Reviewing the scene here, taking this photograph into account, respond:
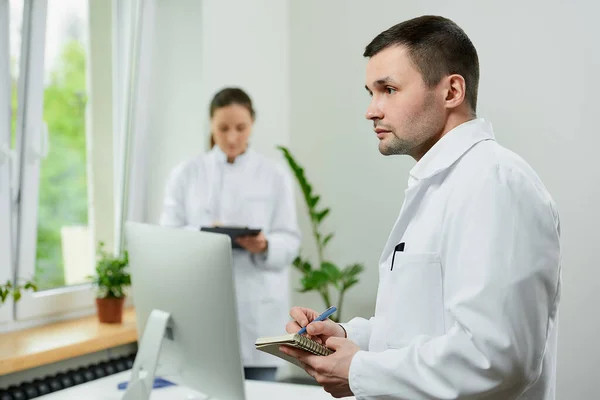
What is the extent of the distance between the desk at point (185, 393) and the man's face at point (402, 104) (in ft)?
2.97

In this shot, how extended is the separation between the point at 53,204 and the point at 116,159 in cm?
45

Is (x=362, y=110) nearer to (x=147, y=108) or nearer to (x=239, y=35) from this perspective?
(x=239, y=35)

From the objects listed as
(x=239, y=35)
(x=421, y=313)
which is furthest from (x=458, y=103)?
(x=239, y=35)

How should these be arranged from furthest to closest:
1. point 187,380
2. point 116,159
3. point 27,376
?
point 116,159, point 27,376, point 187,380

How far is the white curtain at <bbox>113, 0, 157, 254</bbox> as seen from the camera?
11.4ft

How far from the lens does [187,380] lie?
1.79m

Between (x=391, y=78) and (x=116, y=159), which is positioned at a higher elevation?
(x=391, y=78)

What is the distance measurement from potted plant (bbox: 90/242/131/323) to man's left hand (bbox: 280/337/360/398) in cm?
188

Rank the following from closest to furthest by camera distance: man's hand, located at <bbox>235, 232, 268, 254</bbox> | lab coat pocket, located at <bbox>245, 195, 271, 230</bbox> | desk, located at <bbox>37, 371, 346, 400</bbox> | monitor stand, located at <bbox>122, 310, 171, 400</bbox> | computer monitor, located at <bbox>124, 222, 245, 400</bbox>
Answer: computer monitor, located at <bbox>124, 222, 245, 400</bbox> < monitor stand, located at <bbox>122, 310, 171, 400</bbox> < desk, located at <bbox>37, 371, 346, 400</bbox> < man's hand, located at <bbox>235, 232, 268, 254</bbox> < lab coat pocket, located at <bbox>245, 195, 271, 230</bbox>

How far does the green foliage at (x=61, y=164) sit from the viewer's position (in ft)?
10.2

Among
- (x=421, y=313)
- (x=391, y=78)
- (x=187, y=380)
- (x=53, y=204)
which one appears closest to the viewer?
(x=421, y=313)

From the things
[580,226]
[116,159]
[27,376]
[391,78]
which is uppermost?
[391,78]

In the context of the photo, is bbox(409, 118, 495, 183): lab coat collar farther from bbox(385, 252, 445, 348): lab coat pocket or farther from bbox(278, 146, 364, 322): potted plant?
bbox(278, 146, 364, 322): potted plant

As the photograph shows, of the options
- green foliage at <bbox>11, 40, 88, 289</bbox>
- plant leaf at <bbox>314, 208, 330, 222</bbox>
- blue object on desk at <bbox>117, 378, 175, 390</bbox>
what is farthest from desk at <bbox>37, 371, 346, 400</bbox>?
plant leaf at <bbox>314, 208, 330, 222</bbox>
